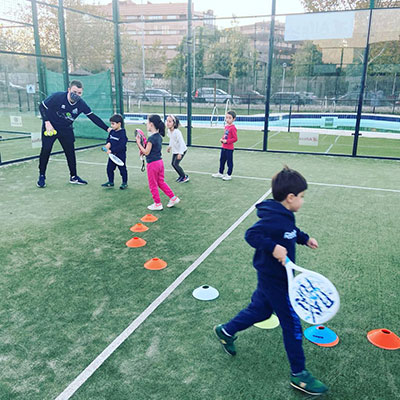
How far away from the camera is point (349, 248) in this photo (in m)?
5.42

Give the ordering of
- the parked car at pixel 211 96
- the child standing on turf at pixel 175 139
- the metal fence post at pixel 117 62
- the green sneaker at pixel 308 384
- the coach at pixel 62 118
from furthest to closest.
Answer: the parked car at pixel 211 96 → the metal fence post at pixel 117 62 → the child standing on turf at pixel 175 139 → the coach at pixel 62 118 → the green sneaker at pixel 308 384

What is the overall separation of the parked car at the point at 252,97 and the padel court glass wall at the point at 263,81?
0.19 feet

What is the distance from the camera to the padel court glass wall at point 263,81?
11.9 m

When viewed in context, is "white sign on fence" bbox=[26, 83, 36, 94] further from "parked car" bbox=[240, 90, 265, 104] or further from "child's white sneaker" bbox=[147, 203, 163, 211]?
"child's white sneaker" bbox=[147, 203, 163, 211]

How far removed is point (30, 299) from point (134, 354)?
1491mm

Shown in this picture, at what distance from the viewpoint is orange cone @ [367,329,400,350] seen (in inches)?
132

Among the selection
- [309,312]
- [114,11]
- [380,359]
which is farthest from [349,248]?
[114,11]

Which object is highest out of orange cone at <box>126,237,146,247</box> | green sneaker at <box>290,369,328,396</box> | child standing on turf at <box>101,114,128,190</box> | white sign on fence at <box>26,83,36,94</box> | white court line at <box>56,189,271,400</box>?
white sign on fence at <box>26,83,36,94</box>

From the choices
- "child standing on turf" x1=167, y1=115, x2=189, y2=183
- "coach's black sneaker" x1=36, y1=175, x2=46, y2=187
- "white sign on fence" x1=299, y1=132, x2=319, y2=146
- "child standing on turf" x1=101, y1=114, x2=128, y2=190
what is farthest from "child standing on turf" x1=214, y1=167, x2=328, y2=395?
"white sign on fence" x1=299, y1=132, x2=319, y2=146

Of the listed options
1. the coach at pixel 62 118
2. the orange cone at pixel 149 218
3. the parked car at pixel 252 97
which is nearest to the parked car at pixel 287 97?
the parked car at pixel 252 97

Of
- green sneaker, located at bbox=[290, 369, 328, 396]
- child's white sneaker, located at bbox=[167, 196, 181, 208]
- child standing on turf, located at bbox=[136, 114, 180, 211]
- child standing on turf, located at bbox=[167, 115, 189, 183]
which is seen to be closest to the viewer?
green sneaker, located at bbox=[290, 369, 328, 396]

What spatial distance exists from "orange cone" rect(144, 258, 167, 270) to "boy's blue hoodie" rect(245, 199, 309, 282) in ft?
7.20

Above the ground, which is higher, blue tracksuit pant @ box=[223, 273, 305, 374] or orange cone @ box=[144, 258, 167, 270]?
blue tracksuit pant @ box=[223, 273, 305, 374]

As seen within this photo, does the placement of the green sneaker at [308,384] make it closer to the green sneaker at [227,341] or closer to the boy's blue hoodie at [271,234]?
the green sneaker at [227,341]
